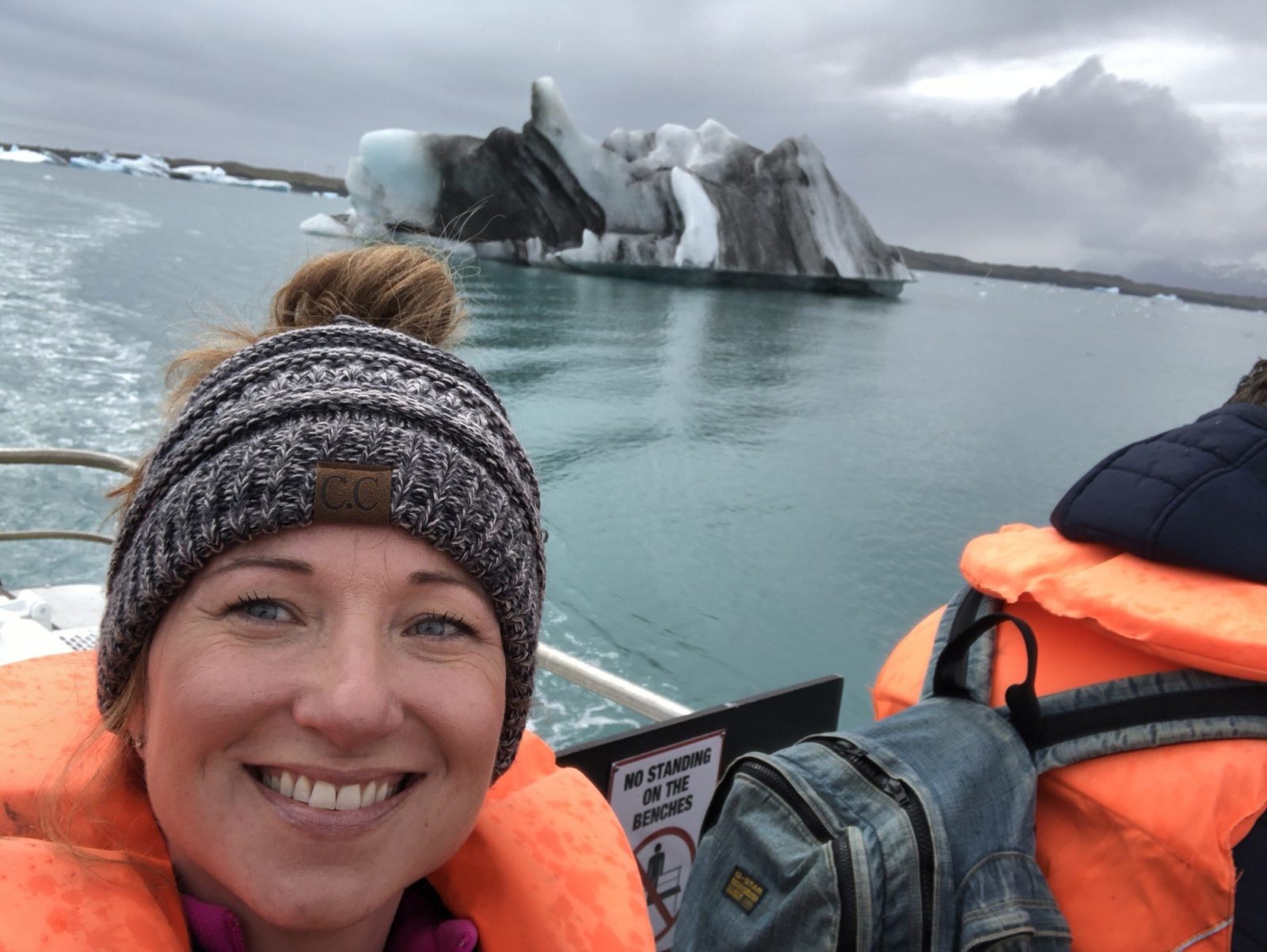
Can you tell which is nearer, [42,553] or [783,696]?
[783,696]

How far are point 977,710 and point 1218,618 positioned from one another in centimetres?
27

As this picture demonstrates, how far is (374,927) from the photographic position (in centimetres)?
85

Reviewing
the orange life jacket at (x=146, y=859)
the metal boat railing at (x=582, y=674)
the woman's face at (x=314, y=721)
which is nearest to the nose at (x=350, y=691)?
the woman's face at (x=314, y=721)

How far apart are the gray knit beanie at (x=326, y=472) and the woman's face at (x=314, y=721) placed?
2 centimetres

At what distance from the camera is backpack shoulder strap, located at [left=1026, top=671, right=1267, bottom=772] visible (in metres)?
0.96

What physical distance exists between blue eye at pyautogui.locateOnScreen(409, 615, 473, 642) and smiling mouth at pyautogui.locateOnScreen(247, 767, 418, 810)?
11 centimetres

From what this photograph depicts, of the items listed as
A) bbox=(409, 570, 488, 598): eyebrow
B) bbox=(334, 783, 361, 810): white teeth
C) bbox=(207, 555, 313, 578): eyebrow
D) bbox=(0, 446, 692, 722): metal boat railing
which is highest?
bbox=(207, 555, 313, 578): eyebrow

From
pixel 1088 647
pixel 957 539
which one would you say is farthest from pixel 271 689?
pixel 957 539

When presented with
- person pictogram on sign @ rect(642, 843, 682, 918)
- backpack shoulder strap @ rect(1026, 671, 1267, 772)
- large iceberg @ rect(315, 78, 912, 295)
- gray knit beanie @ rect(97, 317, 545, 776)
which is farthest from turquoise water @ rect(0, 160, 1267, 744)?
large iceberg @ rect(315, 78, 912, 295)

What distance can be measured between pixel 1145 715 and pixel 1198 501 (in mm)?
253

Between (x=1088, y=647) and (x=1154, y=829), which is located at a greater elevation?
(x=1088, y=647)

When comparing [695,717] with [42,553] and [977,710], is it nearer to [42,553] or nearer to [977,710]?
[977,710]

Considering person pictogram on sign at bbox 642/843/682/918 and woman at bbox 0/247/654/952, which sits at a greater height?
woman at bbox 0/247/654/952

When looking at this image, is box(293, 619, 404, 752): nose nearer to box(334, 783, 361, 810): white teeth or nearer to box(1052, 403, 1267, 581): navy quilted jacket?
box(334, 783, 361, 810): white teeth
